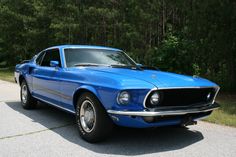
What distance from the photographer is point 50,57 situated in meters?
7.62

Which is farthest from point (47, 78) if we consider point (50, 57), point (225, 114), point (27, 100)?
point (225, 114)

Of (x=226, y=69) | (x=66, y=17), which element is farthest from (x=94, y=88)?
(x=66, y=17)

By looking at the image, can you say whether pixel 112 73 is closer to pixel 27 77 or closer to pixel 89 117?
pixel 89 117

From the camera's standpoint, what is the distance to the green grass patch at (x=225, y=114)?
711 cm

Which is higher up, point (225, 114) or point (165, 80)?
point (165, 80)

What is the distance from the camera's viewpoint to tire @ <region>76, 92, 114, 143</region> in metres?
5.32

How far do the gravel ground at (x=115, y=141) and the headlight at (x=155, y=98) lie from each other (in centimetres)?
74

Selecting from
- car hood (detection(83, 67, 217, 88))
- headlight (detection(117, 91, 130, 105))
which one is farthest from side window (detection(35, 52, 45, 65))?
headlight (detection(117, 91, 130, 105))

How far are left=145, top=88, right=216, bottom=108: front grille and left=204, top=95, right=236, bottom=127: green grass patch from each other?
4.92ft

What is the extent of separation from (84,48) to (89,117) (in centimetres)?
187

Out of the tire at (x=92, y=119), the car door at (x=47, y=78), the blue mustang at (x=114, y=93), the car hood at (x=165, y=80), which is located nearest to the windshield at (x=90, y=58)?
the blue mustang at (x=114, y=93)

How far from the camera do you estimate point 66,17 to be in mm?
21797

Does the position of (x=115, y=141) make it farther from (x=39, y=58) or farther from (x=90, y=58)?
(x=39, y=58)

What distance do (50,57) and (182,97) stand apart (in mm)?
3454
